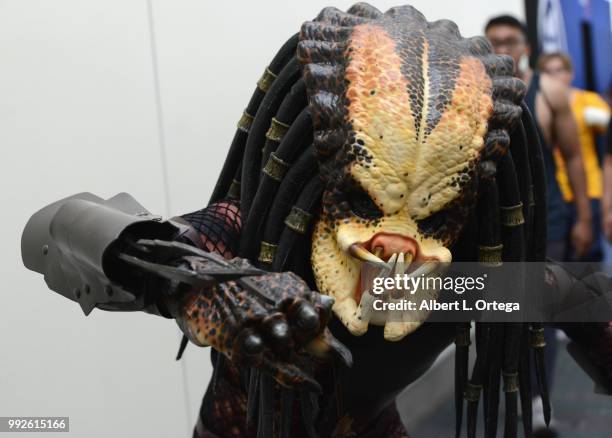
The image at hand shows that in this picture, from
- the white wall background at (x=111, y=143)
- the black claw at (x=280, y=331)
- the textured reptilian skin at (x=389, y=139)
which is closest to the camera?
the black claw at (x=280, y=331)

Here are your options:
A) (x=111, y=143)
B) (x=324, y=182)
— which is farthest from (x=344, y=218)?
(x=111, y=143)

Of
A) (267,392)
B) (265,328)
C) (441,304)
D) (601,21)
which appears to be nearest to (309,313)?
(265,328)

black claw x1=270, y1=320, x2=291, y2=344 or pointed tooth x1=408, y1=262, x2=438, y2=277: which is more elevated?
pointed tooth x1=408, y1=262, x2=438, y2=277

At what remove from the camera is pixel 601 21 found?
253cm

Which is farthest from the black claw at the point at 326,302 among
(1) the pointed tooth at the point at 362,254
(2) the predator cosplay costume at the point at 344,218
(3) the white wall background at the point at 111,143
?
(3) the white wall background at the point at 111,143

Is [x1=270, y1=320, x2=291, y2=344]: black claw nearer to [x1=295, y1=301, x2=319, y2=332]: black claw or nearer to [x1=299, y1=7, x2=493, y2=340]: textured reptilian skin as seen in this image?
[x1=295, y1=301, x2=319, y2=332]: black claw

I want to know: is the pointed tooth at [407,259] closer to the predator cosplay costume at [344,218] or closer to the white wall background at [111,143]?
the predator cosplay costume at [344,218]

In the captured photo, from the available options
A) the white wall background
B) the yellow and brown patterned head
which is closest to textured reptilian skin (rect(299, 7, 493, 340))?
the yellow and brown patterned head

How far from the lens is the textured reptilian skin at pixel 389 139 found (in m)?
0.83

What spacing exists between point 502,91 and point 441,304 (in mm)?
238

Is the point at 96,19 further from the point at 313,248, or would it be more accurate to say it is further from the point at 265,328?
the point at 265,328

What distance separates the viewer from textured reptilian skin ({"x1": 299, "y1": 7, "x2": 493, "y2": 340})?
83 centimetres

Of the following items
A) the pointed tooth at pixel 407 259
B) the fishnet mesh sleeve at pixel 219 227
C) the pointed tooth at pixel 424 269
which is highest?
the fishnet mesh sleeve at pixel 219 227

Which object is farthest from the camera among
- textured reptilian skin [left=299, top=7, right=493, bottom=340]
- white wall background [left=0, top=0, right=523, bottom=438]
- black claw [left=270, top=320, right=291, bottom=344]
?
white wall background [left=0, top=0, right=523, bottom=438]
